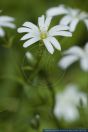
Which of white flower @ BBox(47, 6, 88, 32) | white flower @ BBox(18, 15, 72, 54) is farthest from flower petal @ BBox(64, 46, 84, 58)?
white flower @ BBox(18, 15, 72, 54)

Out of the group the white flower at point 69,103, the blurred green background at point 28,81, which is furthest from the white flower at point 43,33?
the white flower at point 69,103

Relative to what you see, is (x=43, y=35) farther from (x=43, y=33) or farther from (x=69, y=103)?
(x=69, y=103)

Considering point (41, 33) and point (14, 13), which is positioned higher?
point (14, 13)

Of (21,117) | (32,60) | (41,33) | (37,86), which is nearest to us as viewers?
(41,33)

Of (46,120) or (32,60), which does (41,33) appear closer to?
(32,60)

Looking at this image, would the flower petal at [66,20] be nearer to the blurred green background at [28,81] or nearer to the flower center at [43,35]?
the blurred green background at [28,81]

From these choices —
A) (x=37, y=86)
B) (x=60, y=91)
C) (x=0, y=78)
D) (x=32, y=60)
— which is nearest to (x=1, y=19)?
(x=32, y=60)
